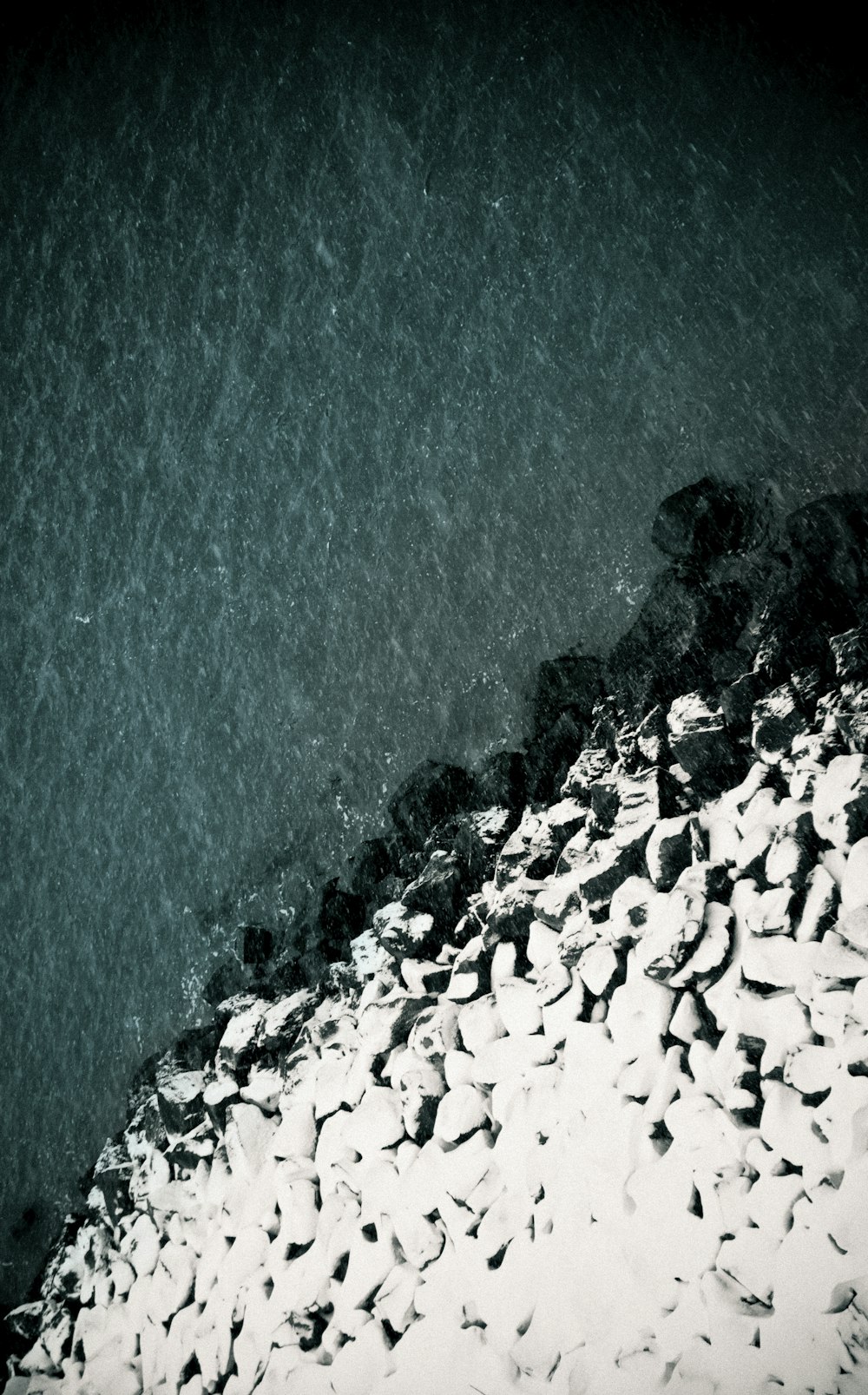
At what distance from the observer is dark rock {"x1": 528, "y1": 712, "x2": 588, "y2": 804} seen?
251cm

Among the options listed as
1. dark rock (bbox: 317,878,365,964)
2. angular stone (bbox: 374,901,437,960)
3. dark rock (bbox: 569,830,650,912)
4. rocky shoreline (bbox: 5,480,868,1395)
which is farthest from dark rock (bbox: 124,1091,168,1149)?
dark rock (bbox: 569,830,650,912)

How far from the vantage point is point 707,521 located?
104 inches

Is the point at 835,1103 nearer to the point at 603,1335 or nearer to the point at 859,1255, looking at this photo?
the point at 859,1255

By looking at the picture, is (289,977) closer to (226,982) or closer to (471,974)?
(226,982)

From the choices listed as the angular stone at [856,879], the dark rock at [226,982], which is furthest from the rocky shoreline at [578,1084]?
the dark rock at [226,982]

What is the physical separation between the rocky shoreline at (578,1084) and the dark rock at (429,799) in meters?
0.03

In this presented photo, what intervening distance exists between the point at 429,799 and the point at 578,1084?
1.27m

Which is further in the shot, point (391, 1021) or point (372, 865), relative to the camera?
point (372, 865)

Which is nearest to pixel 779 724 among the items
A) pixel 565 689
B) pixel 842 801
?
pixel 842 801

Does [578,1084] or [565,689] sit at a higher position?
[565,689]

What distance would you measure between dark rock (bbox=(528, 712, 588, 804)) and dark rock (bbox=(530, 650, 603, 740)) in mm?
36

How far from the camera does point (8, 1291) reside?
11.0 ft

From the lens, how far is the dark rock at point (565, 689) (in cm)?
264

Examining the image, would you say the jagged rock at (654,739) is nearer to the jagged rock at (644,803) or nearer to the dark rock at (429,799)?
the jagged rock at (644,803)
